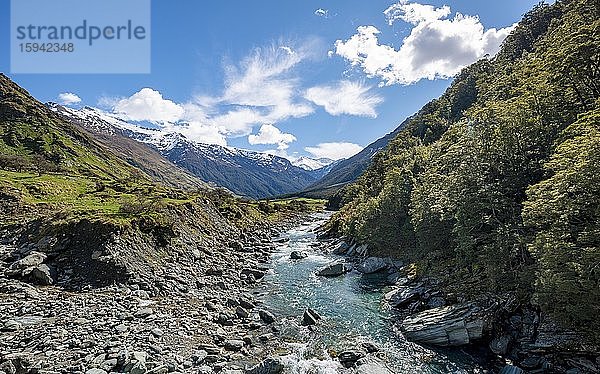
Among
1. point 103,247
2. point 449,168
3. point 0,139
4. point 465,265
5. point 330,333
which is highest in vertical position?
point 0,139

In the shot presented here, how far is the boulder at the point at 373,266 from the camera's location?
152ft

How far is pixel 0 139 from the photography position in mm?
140625

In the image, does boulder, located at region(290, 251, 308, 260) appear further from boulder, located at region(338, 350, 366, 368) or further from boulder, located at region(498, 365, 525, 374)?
boulder, located at region(498, 365, 525, 374)

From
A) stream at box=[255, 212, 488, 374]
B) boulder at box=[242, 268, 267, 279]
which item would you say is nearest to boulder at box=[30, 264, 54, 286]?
stream at box=[255, 212, 488, 374]

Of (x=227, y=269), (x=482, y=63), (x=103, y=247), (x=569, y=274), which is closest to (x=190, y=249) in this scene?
(x=227, y=269)

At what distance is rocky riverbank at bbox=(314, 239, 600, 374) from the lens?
64.7 feet

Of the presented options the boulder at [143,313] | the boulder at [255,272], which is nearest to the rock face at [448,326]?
the boulder at [143,313]

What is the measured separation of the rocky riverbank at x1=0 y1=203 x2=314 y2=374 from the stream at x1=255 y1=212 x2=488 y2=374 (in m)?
2.17

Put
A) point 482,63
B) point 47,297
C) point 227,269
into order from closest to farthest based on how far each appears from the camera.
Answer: point 47,297 → point 227,269 → point 482,63

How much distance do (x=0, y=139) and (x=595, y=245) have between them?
18678 cm

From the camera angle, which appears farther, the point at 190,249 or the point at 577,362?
the point at 190,249

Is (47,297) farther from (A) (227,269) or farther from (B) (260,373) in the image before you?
(A) (227,269)

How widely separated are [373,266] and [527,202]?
1063 inches

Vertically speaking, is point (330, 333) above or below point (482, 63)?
below
